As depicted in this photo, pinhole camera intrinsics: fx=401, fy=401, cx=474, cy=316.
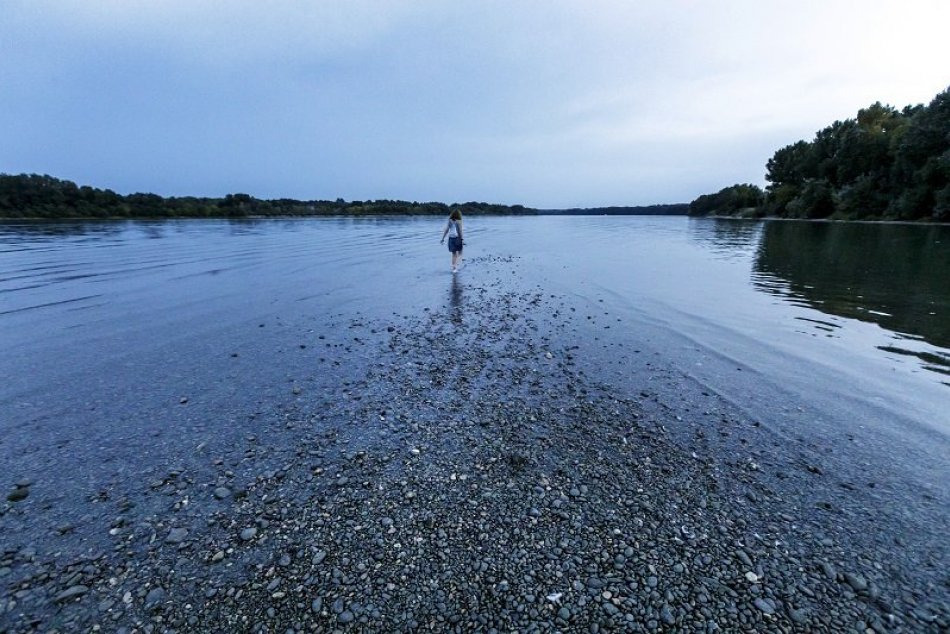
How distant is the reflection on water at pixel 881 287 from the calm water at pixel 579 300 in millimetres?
94

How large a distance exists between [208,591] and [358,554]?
1.39 m

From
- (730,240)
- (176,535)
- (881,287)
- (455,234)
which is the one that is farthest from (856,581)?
(730,240)

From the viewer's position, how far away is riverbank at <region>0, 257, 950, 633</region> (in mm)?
3674

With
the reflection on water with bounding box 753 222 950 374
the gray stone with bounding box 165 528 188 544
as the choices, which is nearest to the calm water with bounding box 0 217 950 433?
the reflection on water with bounding box 753 222 950 374

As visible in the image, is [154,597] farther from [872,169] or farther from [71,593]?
[872,169]

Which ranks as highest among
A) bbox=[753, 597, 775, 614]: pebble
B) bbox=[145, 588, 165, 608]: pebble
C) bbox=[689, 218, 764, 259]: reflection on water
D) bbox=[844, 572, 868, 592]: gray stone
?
bbox=[689, 218, 764, 259]: reflection on water

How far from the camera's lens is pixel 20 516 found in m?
4.81

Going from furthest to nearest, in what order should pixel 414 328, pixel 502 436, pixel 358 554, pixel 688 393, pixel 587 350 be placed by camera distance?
pixel 414 328, pixel 587 350, pixel 688 393, pixel 502 436, pixel 358 554

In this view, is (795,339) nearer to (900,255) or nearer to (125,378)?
(125,378)

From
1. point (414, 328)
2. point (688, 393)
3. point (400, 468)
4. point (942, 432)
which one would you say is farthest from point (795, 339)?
point (400, 468)

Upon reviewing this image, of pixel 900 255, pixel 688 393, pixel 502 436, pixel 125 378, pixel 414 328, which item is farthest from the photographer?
pixel 900 255

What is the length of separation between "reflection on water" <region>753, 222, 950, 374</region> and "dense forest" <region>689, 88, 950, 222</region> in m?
57.5

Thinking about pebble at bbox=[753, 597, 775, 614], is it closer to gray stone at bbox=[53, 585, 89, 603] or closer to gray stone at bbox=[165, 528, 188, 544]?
gray stone at bbox=[165, 528, 188, 544]

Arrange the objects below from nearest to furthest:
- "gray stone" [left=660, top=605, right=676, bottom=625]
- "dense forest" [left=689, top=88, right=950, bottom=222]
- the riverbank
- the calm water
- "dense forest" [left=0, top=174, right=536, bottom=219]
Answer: "gray stone" [left=660, top=605, right=676, bottom=625] → the riverbank → the calm water → "dense forest" [left=689, top=88, right=950, bottom=222] → "dense forest" [left=0, top=174, right=536, bottom=219]
